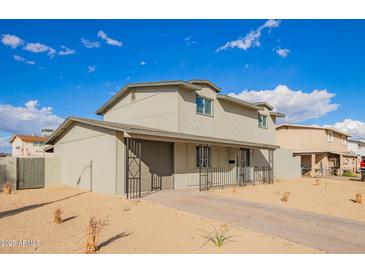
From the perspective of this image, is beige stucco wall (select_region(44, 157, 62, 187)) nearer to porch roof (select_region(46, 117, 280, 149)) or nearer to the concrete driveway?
porch roof (select_region(46, 117, 280, 149))

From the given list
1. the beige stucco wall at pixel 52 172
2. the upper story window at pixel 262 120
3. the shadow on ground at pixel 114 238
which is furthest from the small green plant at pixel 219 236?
the upper story window at pixel 262 120

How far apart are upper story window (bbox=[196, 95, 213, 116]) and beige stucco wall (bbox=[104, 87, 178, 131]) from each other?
6.68ft

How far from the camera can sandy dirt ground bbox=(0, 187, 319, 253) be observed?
16.8 feet

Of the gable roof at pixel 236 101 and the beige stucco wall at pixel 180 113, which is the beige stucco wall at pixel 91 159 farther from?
the gable roof at pixel 236 101

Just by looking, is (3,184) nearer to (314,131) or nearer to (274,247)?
(274,247)

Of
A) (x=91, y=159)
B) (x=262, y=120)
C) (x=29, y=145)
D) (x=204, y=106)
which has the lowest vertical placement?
(x=91, y=159)

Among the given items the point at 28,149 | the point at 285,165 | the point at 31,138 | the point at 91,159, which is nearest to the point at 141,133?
the point at 91,159

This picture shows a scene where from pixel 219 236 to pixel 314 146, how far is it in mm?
29619

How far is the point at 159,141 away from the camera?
13.1m

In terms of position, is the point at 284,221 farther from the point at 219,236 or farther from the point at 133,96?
the point at 133,96

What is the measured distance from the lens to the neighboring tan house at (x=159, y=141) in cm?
1152

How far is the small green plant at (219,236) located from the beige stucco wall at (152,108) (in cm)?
831

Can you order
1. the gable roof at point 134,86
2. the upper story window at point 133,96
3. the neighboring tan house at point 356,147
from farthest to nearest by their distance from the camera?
the neighboring tan house at point 356,147, the upper story window at point 133,96, the gable roof at point 134,86

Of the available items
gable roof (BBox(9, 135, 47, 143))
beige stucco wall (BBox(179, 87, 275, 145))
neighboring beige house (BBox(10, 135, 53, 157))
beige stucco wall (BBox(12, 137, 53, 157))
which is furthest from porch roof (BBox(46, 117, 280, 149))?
gable roof (BBox(9, 135, 47, 143))
